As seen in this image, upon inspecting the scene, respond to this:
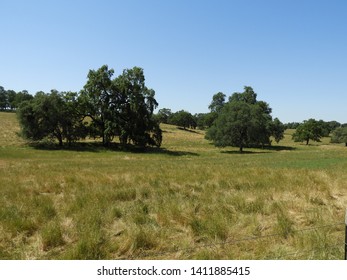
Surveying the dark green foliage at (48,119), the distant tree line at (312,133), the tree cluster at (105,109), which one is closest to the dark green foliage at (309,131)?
the distant tree line at (312,133)

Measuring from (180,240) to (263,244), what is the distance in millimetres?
1706

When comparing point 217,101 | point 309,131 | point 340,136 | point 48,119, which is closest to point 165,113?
point 217,101

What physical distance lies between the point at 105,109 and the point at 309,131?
6940cm

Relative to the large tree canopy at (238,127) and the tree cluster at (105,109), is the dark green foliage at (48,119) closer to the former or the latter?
the tree cluster at (105,109)

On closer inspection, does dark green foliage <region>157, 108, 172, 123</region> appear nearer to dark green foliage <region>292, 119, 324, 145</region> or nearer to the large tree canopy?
dark green foliage <region>292, 119, 324, 145</region>

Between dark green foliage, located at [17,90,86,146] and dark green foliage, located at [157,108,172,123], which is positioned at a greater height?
dark green foliage, located at [157,108,172,123]

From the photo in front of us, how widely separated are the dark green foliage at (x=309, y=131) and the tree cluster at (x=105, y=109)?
193 feet

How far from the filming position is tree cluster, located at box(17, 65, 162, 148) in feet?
164

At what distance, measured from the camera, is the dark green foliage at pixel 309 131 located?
3617 inches

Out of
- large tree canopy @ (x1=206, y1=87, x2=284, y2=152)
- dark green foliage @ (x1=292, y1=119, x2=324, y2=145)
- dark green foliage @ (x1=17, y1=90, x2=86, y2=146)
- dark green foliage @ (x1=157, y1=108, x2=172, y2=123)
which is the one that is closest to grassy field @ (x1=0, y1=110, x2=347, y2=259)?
dark green foliage @ (x1=17, y1=90, x2=86, y2=146)

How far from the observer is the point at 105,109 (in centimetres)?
5200

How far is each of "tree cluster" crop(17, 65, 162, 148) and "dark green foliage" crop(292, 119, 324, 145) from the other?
58.9 metres

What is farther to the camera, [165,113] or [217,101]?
[165,113]

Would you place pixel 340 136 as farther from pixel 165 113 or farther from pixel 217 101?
pixel 165 113
